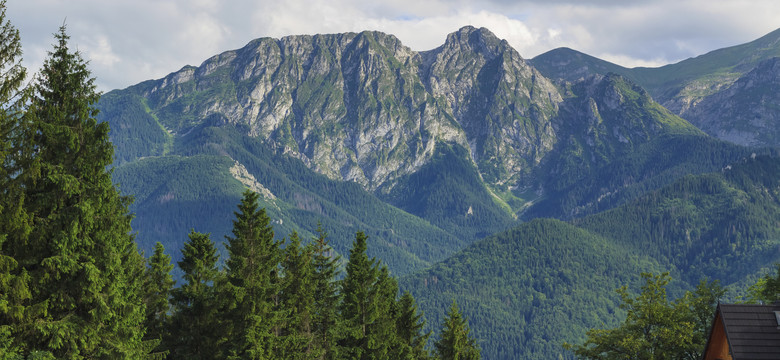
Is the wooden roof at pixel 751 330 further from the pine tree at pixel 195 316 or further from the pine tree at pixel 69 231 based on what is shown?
the pine tree at pixel 195 316

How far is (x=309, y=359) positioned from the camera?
145ft

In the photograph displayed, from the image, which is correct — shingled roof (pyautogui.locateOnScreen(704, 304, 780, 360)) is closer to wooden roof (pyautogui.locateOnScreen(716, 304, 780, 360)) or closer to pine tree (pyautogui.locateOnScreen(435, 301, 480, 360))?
wooden roof (pyautogui.locateOnScreen(716, 304, 780, 360))

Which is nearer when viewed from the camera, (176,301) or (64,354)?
(64,354)

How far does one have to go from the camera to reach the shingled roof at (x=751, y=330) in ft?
96.3

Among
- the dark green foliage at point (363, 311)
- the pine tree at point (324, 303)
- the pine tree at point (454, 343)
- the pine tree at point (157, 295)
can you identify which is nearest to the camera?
the pine tree at point (157, 295)

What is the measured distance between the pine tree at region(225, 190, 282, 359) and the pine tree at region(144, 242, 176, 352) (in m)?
5.69

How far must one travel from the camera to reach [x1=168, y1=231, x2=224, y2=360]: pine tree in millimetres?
40562

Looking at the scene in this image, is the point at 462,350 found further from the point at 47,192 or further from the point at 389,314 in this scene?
the point at 47,192

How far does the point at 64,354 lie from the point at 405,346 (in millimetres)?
36361

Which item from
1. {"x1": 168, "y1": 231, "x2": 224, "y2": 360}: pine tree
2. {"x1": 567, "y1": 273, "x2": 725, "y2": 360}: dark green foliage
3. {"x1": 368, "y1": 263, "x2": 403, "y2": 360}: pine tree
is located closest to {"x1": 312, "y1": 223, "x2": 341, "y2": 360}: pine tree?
{"x1": 368, "y1": 263, "x2": 403, "y2": 360}: pine tree

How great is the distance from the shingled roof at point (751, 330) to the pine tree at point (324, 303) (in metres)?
27.2

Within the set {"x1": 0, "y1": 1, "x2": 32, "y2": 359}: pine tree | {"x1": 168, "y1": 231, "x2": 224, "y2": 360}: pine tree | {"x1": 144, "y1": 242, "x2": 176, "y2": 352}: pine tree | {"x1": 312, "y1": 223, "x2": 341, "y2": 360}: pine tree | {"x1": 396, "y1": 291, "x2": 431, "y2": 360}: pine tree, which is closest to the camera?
{"x1": 0, "y1": 1, "x2": 32, "y2": 359}: pine tree

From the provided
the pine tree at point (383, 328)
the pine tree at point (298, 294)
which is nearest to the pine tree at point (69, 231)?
the pine tree at point (298, 294)

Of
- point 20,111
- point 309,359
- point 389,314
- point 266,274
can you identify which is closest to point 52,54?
point 20,111
